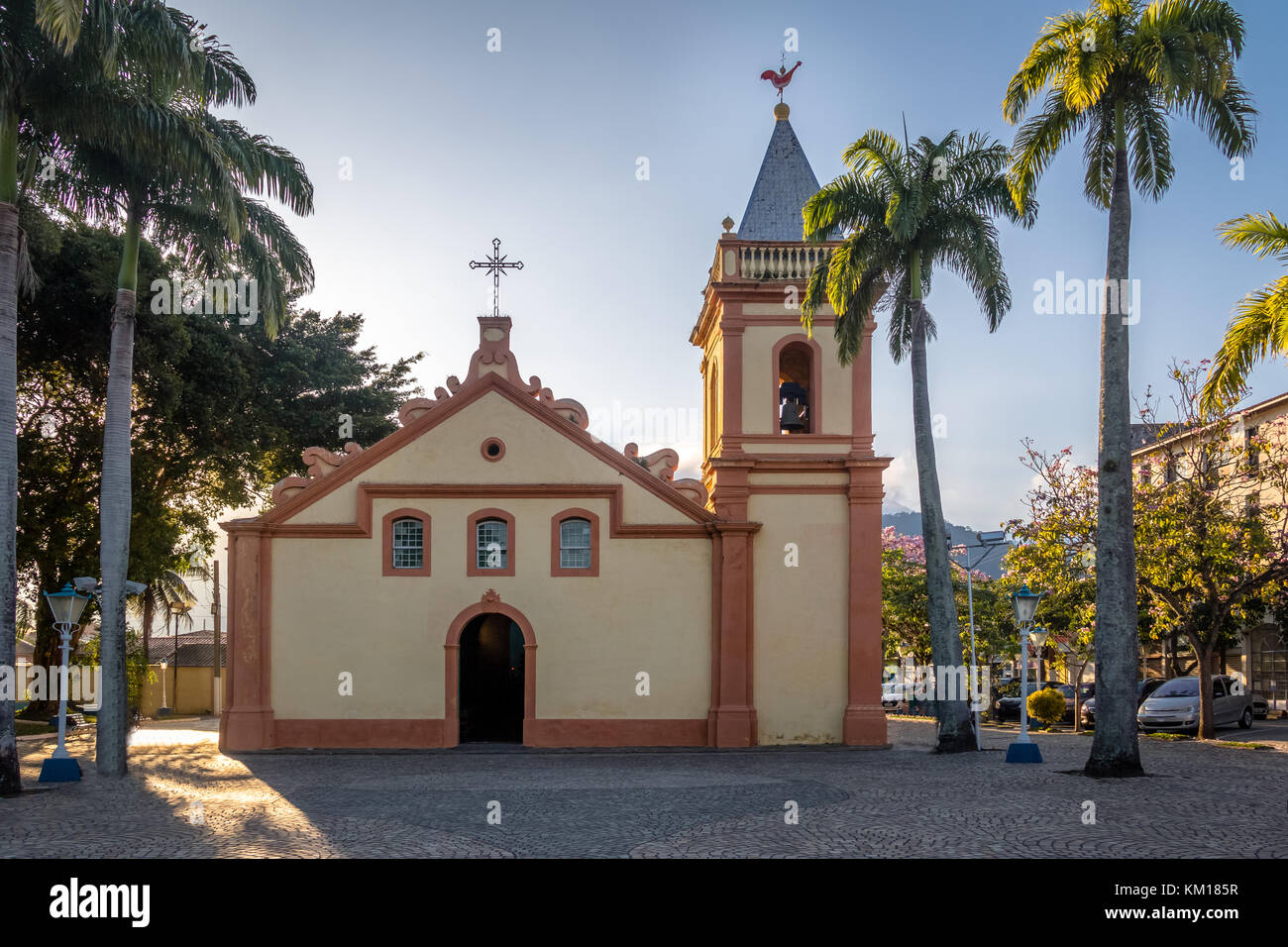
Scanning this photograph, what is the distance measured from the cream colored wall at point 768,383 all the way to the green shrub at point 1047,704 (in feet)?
35.7

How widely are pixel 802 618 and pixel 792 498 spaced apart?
8.56 feet

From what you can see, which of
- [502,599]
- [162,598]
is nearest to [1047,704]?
[502,599]

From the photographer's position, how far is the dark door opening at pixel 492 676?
969 inches

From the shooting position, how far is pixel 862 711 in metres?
23.0

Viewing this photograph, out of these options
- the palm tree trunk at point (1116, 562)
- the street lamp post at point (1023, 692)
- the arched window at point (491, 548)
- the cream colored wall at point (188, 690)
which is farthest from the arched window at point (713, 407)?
the cream colored wall at point (188, 690)

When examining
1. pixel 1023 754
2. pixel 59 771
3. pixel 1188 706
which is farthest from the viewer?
pixel 1188 706

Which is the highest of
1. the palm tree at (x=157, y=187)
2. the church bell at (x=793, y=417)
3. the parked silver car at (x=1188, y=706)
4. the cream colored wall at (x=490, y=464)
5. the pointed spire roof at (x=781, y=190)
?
the pointed spire roof at (x=781, y=190)

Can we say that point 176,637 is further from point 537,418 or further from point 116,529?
point 116,529

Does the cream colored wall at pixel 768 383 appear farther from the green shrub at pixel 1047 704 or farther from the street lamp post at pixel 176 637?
the street lamp post at pixel 176 637

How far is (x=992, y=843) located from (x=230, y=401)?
2322 cm

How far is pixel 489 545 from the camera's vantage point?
23250mm

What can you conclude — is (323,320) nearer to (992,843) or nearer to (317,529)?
(317,529)

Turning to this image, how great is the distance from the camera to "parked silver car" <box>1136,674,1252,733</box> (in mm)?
28812

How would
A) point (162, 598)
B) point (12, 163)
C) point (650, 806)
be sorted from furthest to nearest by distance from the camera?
1. point (162, 598)
2. point (12, 163)
3. point (650, 806)
